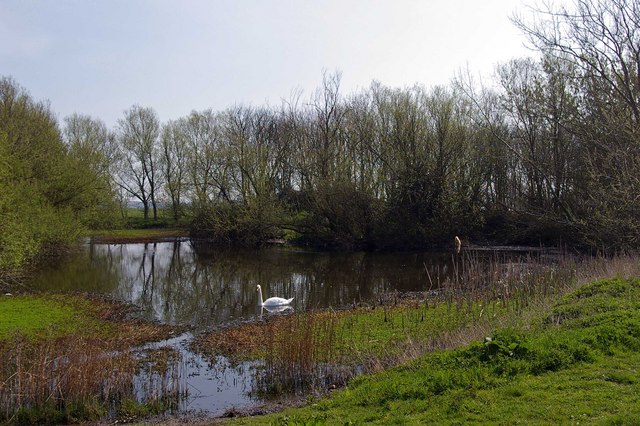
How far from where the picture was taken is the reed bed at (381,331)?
10.2 metres

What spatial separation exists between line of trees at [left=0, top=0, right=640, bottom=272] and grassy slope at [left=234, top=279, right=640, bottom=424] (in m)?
12.6

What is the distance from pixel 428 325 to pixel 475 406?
7.32 m

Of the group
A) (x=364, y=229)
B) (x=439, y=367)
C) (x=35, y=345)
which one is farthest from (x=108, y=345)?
(x=364, y=229)

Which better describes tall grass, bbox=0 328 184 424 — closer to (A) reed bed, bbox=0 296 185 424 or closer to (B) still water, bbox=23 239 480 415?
(A) reed bed, bbox=0 296 185 424

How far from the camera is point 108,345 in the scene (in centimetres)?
1164

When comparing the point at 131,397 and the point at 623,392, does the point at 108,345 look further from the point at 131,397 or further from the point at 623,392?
the point at 623,392

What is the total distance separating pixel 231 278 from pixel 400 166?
746 inches

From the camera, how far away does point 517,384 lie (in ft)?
22.4

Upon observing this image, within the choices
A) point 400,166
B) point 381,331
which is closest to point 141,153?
point 400,166

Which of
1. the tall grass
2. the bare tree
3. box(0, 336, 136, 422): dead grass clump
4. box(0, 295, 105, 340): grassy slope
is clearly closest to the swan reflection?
box(0, 295, 105, 340): grassy slope

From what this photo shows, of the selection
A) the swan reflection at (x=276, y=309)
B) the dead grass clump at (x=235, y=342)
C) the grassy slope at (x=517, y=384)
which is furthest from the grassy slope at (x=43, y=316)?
the grassy slope at (x=517, y=384)

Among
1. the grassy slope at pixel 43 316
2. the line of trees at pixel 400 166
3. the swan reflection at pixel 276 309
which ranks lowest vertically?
the swan reflection at pixel 276 309

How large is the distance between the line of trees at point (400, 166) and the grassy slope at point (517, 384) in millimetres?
12582

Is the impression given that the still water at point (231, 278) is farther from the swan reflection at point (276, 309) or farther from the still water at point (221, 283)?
the swan reflection at point (276, 309)
